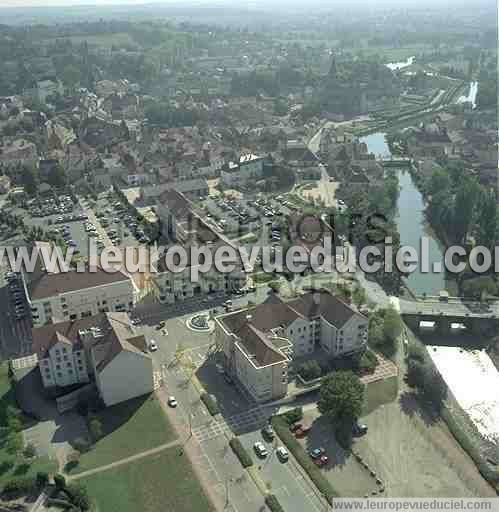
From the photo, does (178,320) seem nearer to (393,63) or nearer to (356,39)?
(393,63)

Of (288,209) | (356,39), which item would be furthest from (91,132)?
(356,39)

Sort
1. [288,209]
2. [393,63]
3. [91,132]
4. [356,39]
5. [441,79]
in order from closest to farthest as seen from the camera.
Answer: [288,209]
[91,132]
[441,79]
[393,63]
[356,39]

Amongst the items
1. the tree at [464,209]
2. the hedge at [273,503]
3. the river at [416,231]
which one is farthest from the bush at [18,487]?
the tree at [464,209]

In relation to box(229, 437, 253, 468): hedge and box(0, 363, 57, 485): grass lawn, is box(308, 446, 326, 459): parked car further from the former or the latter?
box(0, 363, 57, 485): grass lawn

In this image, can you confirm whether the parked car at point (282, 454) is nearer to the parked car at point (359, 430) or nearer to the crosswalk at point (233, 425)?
the crosswalk at point (233, 425)

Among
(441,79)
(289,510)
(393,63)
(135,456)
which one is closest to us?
(289,510)

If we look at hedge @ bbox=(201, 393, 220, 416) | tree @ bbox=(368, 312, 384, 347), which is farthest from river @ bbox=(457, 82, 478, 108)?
hedge @ bbox=(201, 393, 220, 416)

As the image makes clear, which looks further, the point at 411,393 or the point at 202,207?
the point at 202,207
